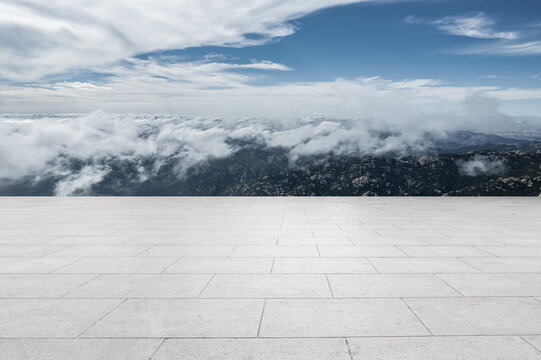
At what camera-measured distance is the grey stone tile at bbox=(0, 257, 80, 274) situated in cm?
922

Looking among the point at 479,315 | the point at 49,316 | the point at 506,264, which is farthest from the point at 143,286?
the point at 506,264

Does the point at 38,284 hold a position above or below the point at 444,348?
below

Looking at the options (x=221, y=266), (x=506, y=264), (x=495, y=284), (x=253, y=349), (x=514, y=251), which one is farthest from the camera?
(x=514, y=251)

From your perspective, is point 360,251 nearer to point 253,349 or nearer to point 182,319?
point 182,319

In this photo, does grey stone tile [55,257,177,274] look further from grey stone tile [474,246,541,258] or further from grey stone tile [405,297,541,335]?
grey stone tile [474,246,541,258]

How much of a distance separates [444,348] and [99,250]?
10.0m

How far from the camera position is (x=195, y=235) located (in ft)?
45.0

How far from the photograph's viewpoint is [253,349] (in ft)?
16.9

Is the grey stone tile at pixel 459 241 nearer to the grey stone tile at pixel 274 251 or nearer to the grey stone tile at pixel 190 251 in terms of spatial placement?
the grey stone tile at pixel 274 251

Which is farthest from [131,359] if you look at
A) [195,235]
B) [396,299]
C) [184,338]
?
[195,235]

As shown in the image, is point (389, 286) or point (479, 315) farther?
point (389, 286)

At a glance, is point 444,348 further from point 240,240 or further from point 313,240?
point 240,240

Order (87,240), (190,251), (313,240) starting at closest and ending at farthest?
1. (190,251)
2. (313,240)
3. (87,240)

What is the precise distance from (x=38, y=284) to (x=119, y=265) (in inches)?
75.5
